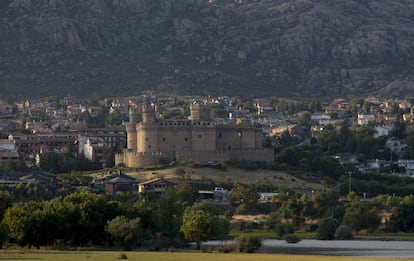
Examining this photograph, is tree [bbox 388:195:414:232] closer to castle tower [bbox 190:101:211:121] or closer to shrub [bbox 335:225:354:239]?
shrub [bbox 335:225:354:239]

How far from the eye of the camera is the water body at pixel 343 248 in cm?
11245

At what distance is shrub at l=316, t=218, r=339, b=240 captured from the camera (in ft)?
445

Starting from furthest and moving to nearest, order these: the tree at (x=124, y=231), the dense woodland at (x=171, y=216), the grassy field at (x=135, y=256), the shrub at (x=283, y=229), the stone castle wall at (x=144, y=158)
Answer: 1. the stone castle wall at (x=144, y=158)
2. the shrub at (x=283, y=229)
3. the tree at (x=124, y=231)
4. the dense woodland at (x=171, y=216)
5. the grassy field at (x=135, y=256)

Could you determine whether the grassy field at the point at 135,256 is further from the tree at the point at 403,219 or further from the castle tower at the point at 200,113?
the castle tower at the point at 200,113

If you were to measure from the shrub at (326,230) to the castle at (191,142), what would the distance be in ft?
111

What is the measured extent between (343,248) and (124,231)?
58.3ft

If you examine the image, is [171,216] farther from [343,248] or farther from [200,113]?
[200,113]

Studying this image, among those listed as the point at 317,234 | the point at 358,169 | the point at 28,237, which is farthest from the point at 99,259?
the point at 358,169

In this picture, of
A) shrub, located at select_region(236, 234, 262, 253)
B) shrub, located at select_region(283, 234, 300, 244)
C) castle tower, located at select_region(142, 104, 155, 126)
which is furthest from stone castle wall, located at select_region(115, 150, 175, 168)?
shrub, located at select_region(236, 234, 262, 253)

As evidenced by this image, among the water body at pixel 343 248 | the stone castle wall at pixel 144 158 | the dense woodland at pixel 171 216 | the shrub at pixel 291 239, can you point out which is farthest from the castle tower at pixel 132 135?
the shrub at pixel 291 239

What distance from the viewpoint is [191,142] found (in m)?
172

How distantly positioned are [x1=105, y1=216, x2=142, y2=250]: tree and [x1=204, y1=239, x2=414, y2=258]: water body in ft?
27.9

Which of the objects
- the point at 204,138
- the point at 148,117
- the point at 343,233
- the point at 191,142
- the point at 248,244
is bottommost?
the point at 343,233

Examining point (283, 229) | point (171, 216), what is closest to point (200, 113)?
point (283, 229)
